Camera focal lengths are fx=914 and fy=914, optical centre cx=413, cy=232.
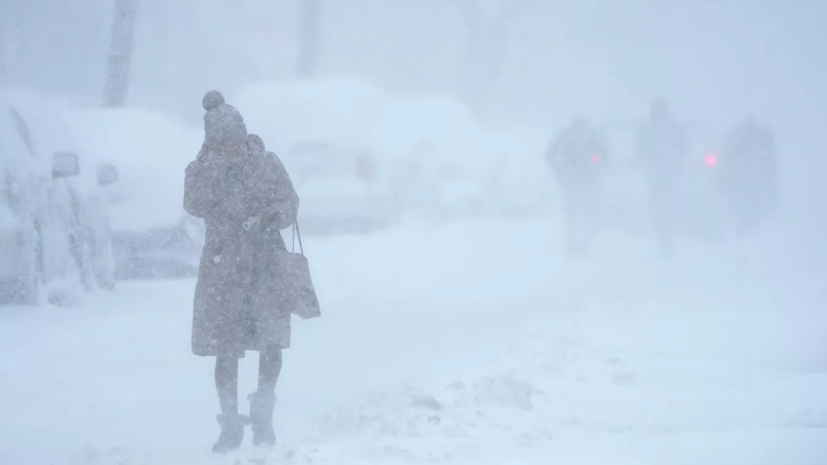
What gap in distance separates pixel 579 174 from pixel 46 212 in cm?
694

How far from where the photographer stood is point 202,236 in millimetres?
9992

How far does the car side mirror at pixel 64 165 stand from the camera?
8.08 m

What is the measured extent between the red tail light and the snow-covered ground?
7.58 feet

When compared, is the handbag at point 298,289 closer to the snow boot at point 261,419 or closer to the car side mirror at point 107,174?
the snow boot at point 261,419

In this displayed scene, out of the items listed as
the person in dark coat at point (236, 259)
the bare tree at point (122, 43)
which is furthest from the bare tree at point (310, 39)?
the person in dark coat at point (236, 259)

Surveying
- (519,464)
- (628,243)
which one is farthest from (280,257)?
(628,243)

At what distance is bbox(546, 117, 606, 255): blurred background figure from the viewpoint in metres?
12.0

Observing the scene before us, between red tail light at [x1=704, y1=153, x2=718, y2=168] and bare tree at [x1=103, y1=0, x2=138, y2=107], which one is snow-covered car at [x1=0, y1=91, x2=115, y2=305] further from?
red tail light at [x1=704, y1=153, x2=718, y2=168]

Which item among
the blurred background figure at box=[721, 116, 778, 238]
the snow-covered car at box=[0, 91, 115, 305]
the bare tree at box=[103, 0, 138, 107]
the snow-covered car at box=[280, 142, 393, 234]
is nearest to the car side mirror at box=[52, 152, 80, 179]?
the snow-covered car at box=[0, 91, 115, 305]

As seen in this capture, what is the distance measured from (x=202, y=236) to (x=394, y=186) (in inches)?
166

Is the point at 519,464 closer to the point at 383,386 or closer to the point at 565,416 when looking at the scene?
the point at 565,416

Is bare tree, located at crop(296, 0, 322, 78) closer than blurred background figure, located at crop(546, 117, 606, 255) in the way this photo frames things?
No

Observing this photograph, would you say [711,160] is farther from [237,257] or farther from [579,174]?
[237,257]

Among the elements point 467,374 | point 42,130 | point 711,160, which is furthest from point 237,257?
point 711,160
